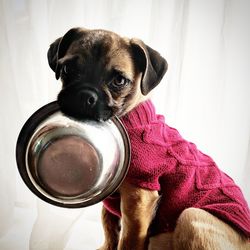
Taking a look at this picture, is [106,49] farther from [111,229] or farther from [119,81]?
[111,229]

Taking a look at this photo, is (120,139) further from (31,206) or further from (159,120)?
(31,206)

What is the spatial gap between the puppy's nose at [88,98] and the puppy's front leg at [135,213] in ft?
0.83

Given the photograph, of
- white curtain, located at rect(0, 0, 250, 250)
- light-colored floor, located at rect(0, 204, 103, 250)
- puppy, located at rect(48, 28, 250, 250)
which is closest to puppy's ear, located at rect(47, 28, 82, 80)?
puppy, located at rect(48, 28, 250, 250)

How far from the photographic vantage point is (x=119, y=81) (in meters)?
0.87

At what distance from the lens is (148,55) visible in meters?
0.90

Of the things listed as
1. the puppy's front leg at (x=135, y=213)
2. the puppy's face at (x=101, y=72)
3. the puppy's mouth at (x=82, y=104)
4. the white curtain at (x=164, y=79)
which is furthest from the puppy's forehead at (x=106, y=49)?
the white curtain at (x=164, y=79)

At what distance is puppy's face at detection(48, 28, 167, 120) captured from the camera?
0.77 m

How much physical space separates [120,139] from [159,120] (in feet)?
0.81

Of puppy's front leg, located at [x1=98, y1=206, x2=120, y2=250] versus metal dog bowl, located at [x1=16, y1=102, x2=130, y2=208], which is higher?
metal dog bowl, located at [x1=16, y1=102, x2=130, y2=208]

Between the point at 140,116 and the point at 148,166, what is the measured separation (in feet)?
0.45

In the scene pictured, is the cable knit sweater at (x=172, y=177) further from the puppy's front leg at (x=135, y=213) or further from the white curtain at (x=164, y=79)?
the white curtain at (x=164, y=79)

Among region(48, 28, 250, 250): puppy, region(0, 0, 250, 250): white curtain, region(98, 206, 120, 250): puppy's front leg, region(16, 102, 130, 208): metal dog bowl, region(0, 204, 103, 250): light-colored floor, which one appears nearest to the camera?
region(16, 102, 130, 208): metal dog bowl

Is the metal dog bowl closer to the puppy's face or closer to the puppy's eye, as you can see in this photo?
the puppy's face

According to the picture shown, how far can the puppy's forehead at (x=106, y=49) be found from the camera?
853 millimetres
